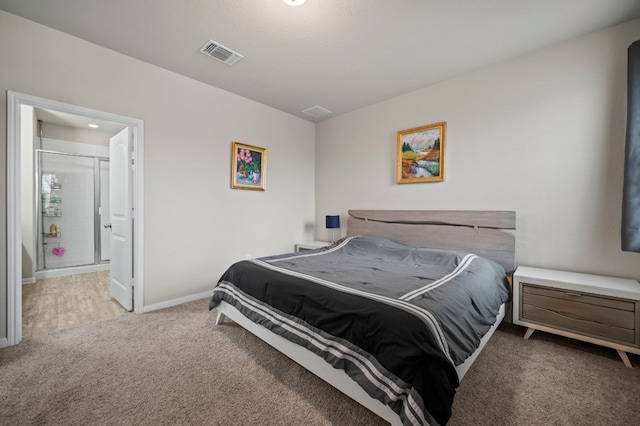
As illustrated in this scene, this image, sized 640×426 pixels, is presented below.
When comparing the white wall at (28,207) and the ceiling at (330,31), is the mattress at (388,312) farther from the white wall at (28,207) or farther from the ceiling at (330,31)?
the white wall at (28,207)

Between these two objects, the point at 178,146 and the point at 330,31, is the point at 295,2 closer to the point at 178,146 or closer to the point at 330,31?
the point at 330,31

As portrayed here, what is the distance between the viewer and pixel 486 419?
1454mm

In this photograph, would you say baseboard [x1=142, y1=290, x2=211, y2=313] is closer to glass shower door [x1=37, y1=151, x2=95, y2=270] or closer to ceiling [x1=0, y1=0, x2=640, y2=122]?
ceiling [x1=0, y1=0, x2=640, y2=122]

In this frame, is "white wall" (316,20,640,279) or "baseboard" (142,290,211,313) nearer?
"white wall" (316,20,640,279)

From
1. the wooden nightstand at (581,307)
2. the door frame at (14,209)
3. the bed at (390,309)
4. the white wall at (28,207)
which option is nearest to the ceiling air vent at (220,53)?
the door frame at (14,209)

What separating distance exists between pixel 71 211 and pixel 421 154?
19.7 feet

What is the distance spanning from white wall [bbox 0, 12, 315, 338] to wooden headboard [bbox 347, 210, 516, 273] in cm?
159

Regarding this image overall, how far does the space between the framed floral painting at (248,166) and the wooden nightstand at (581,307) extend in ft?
10.7

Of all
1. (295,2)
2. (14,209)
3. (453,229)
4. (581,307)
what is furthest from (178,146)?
(581,307)

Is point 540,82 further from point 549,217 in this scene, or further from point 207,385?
point 207,385

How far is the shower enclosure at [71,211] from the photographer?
14.5 ft

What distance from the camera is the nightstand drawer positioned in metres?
1.94

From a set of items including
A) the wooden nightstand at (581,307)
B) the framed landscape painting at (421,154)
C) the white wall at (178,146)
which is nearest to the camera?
the wooden nightstand at (581,307)

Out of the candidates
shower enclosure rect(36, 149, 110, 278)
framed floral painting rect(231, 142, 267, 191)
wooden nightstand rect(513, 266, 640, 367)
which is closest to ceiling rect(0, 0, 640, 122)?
framed floral painting rect(231, 142, 267, 191)
